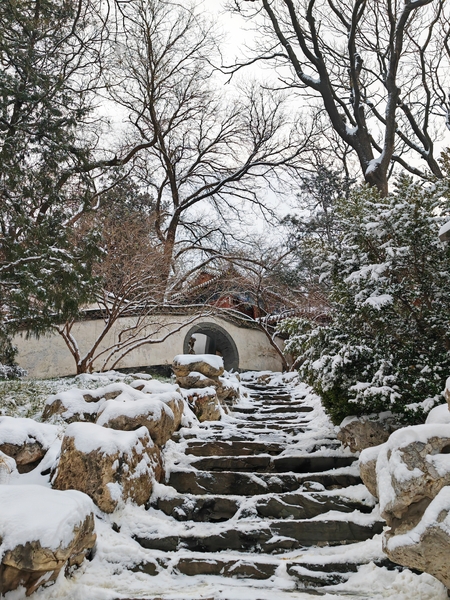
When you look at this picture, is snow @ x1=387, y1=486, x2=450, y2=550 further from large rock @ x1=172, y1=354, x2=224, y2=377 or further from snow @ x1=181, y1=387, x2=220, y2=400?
large rock @ x1=172, y1=354, x2=224, y2=377

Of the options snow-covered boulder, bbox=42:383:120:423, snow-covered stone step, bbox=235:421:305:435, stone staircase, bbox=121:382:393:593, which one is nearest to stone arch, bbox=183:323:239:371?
snow-covered stone step, bbox=235:421:305:435

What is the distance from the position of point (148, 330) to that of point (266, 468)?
27.4 feet

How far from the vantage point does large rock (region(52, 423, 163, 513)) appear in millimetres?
3891

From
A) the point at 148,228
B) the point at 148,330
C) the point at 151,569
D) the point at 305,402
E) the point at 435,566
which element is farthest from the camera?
the point at 148,330

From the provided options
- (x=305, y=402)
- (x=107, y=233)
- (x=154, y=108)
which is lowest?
(x=305, y=402)

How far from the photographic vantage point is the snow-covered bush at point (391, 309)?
15.0ft

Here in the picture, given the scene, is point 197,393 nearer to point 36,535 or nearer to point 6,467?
point 6,467

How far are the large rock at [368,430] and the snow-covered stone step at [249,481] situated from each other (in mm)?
382

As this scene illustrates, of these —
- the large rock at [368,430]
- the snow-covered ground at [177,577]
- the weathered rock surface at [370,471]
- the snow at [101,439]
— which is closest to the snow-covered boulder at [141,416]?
the snow at [101,439]

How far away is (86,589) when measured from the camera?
A: 295 cm

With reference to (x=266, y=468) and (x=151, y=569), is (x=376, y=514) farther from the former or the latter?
(x=151, y=569)

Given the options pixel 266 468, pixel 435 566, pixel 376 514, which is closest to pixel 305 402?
pixel 266 468

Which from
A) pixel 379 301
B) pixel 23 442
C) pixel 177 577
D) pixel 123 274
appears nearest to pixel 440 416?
pixel 379 301

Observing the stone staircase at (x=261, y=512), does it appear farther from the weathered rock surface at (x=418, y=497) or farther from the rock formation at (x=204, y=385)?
the rock formation at (x=204, y=385)
